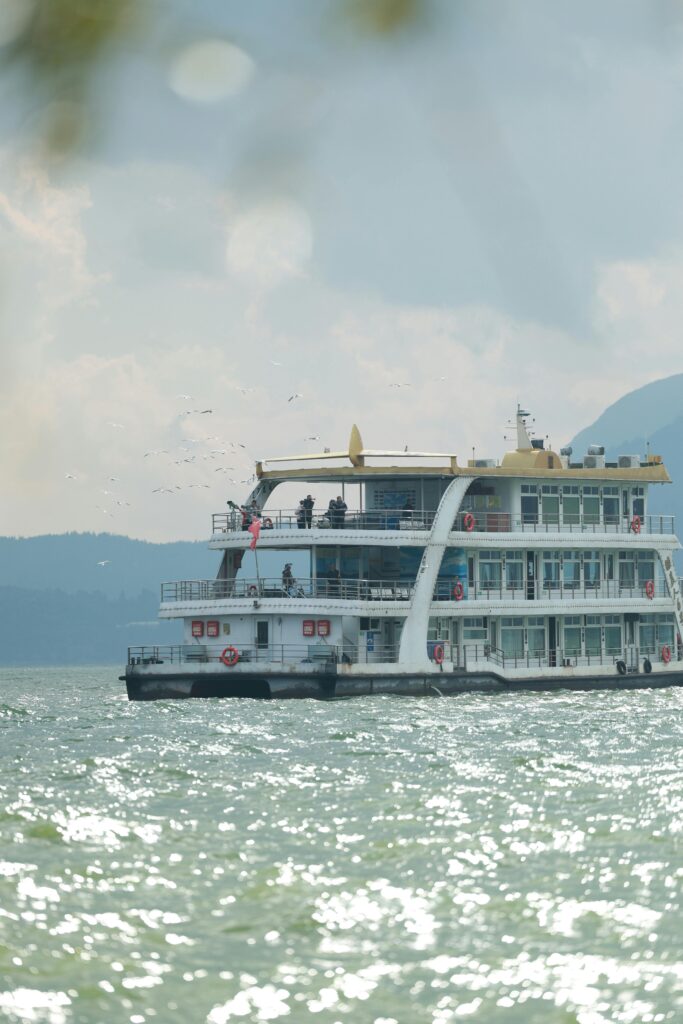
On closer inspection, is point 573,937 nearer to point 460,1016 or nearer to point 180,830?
point 460,1016

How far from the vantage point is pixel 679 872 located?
19.6m

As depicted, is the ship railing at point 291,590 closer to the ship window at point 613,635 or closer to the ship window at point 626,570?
the ship window at point 613,635

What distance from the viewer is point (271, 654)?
4812cm

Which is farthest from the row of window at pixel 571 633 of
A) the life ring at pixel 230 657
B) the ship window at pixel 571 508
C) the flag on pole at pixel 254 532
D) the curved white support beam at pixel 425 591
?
the life ring at pixel 230 657

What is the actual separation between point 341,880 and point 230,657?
93.7 feet

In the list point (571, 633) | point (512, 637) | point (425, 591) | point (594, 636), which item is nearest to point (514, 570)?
point (512, 637)

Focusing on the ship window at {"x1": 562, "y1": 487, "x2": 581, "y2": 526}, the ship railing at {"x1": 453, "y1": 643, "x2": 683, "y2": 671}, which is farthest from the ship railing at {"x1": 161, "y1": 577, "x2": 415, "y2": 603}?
the ship window at {"x1": 562, "y1": 487, "x2": 581, "y2": 526}

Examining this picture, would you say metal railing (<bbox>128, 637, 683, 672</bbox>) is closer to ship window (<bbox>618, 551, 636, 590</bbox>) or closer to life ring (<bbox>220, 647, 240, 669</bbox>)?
life ring (<bbox>220, 647, 240, 669</bbox>)

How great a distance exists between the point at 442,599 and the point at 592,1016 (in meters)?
36.9

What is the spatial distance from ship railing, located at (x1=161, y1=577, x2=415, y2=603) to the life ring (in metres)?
1.53

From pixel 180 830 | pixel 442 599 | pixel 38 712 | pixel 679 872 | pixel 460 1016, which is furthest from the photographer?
pixel 442 599

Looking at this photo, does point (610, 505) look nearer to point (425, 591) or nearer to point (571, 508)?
point (571, 508)

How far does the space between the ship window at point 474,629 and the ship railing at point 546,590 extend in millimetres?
716

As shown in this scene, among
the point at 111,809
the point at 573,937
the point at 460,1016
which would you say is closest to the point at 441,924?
the point at 573,937
